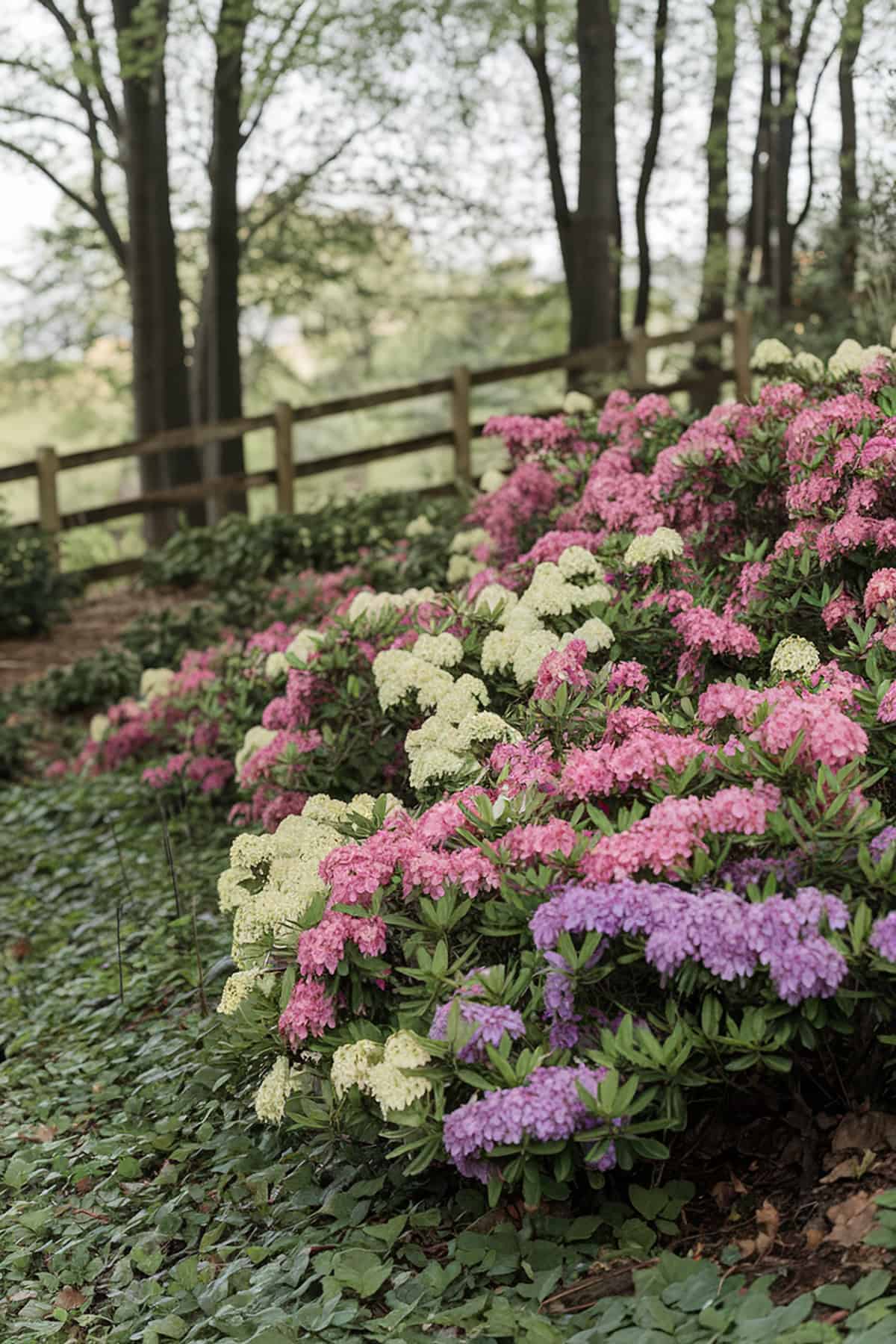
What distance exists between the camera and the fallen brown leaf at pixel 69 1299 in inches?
136

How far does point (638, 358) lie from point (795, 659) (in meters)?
10.1

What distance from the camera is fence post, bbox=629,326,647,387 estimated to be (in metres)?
13.5

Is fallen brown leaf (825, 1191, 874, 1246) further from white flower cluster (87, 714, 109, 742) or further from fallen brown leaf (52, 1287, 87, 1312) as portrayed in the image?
white flower cluster (87, 714, 109, 742)

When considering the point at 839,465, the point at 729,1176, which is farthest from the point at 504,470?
the point at 729,1176

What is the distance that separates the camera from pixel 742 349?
1441 centimetres

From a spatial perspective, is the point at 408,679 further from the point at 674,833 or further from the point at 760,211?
the point at 760,211

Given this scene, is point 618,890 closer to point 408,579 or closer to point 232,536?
point 408,579

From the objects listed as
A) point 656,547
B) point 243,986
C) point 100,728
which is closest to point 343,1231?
point 243,986

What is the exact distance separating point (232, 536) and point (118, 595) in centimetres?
131

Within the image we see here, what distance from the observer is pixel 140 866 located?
6.63 metres

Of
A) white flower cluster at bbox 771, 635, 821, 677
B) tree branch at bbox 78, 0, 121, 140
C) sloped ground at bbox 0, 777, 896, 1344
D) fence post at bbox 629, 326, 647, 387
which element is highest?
tree branch at bbox 78, 0, 121, 140

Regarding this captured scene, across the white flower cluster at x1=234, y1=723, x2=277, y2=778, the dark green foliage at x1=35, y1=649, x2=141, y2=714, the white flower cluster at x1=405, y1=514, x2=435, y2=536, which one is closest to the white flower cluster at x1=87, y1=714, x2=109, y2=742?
the dark green foliage at x1=35, y1=649, x2=141, y2=714

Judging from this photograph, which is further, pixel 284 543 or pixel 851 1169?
pixel 284 543

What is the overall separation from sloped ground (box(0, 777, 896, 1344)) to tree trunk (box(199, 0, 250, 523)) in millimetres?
10389
